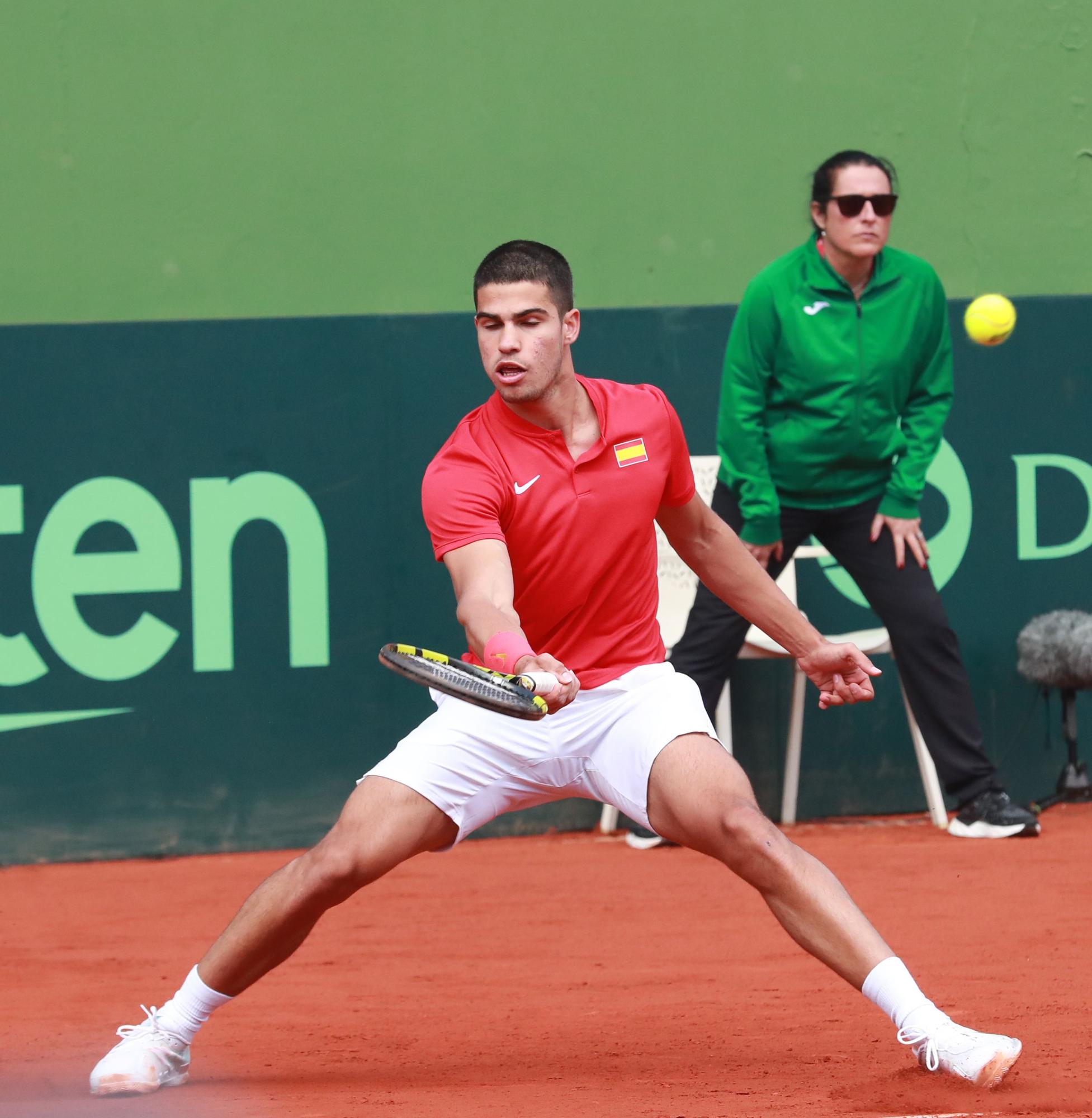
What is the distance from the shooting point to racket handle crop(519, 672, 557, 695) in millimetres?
3213

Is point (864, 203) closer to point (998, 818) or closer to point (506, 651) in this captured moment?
point (998, 818)

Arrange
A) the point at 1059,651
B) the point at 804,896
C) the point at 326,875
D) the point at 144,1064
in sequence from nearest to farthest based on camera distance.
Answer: the point at 804,896, the point at 326,875, the point at 144,1064, the point at 1059,651

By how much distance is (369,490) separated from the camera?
648cm

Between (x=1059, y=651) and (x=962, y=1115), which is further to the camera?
(x=1059, y=651)

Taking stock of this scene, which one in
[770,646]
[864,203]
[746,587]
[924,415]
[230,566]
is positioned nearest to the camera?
[746,587]

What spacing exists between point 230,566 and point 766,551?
6.32 feet

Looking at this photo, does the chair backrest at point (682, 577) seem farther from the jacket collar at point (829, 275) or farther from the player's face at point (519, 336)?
the player's face at point (519, 336)

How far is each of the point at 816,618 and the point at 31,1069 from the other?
145 inches

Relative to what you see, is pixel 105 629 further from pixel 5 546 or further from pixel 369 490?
pixel 369 490

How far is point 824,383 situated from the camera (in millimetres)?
5988

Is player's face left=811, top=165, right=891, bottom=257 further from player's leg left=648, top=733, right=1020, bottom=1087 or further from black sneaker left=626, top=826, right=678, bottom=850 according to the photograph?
player's leg left=648, top=733, right=1020, bottom=1087

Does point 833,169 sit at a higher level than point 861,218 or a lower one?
higher

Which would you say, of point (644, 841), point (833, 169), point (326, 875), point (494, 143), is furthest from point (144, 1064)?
point (494, 143)

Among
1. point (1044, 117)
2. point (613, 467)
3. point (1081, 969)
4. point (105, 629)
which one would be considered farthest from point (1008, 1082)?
point (1044, 117)
